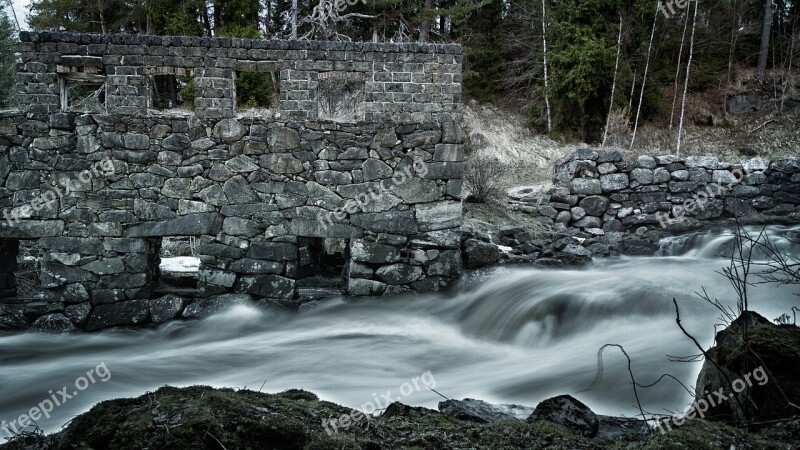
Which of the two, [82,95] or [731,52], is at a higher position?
[731,52]

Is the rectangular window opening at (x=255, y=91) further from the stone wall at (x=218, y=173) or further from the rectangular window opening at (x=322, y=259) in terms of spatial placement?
the stone wall at (x=218, y=173)

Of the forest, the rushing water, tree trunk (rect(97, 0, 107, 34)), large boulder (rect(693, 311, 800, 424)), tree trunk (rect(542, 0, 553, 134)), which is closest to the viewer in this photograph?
large boulder (rect(693, 311, 800, 424))

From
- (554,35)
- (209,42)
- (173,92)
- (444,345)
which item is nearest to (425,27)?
(554,35)

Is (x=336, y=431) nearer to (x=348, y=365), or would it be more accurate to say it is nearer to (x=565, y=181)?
(x=348, y=365)

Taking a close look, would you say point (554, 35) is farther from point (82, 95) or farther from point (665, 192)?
point (82, 95)

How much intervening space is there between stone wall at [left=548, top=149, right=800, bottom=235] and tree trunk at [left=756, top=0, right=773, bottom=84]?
421 inches

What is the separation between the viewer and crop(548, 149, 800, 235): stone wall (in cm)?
1226

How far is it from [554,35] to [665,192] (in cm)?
946

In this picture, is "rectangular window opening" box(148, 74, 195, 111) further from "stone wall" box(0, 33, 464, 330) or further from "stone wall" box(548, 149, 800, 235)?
"stone wall" box(548, 149, 800, 235)

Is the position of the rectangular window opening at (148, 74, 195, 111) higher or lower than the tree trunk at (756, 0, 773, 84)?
lower

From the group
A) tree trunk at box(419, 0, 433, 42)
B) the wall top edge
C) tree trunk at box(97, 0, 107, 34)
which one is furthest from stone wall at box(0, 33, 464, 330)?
tree trunk at box(97, 0, 107, 34)

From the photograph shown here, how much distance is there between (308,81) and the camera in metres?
8.84

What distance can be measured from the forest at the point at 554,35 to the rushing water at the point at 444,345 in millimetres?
10305

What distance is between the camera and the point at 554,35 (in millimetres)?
20188
